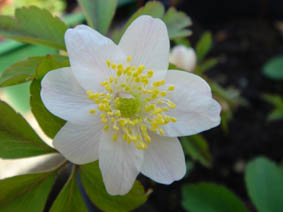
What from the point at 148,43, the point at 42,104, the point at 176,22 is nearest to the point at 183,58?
the point at 176,22

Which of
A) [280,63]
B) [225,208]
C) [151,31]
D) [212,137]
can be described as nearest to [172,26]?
[151,31]

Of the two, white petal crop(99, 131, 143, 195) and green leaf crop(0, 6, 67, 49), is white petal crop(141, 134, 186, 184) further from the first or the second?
green leaf crop(0, 6, 67, 49)

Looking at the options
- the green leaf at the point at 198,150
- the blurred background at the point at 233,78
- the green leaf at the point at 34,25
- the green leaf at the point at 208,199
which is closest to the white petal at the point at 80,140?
the green leaf at the point at 34,25

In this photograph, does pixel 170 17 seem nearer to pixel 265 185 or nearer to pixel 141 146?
pixel 141 146

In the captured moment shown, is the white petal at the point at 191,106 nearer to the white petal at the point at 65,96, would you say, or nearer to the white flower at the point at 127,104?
the white flower at the point at 127,104

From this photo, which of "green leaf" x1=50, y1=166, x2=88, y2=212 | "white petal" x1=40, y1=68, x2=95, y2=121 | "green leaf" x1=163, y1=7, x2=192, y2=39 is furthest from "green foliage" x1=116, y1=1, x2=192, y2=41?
"green leaf" x1=50, y1=166, x2=88, y2=212

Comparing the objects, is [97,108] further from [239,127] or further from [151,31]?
[239,127]
